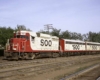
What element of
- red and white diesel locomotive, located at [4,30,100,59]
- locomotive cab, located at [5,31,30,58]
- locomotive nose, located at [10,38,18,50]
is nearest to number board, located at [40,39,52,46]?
red and white diesel locomotive, located at [4,30,100,59]

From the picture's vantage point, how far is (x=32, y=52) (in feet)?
80.6

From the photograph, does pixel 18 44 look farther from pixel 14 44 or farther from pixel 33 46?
pixel 33 46

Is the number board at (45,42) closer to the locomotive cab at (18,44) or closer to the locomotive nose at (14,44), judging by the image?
the locomotive cab at (18,44)

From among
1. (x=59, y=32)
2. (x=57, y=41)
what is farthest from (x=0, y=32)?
(x=59, y=32)

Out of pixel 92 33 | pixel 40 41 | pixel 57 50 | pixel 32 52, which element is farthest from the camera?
pixel 92 33

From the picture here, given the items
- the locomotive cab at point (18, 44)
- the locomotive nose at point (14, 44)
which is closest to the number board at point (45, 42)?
the locomotive cab at point (18, 44)

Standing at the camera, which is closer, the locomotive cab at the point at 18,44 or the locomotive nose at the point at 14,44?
the locomotive cab at the point at 18,44

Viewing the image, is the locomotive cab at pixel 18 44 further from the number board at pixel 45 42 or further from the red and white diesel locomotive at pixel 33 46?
the number board at pixel 45 42

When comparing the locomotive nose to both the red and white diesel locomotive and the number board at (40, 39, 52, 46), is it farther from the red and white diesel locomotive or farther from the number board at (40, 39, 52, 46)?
the number board at (40, 39, 52, 46)

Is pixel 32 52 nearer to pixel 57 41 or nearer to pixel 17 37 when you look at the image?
pixel 17 37

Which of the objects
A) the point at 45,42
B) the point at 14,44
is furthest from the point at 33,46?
the point at 45,42

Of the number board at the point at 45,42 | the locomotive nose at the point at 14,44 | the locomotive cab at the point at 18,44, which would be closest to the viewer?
the locomotive cab at the point at 18,44

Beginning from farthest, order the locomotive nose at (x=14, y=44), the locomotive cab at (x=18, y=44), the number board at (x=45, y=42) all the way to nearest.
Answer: the number board at (x=45, y=42) → the locomotive nose at (x=14, y=44) → the locomotive cab at (x=18, y=44)

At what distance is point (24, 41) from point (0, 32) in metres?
14.1
